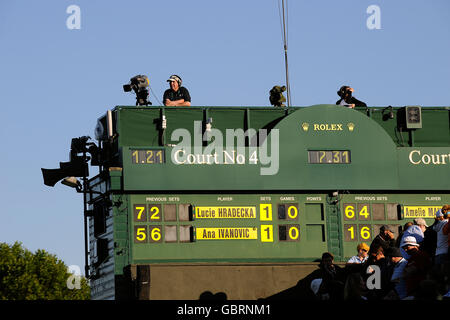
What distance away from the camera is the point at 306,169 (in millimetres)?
30219

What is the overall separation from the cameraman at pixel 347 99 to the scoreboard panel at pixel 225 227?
3.62 m

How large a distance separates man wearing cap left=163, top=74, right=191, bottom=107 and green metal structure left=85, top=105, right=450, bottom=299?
2.05ft

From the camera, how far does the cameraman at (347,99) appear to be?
1268 inches

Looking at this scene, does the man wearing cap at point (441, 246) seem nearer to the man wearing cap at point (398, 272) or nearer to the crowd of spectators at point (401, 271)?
the crowd of spectators at point (401, 271)

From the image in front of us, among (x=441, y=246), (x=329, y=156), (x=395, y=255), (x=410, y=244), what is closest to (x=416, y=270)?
(x=441, y=246)

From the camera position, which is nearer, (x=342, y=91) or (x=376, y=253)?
(x=376, y=253)

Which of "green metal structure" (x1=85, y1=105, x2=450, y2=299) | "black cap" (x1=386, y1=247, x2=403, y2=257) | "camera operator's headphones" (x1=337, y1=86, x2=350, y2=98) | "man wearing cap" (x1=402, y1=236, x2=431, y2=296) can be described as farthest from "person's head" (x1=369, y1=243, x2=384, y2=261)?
"camera operator's headphones" (x1=337, y1=86, x2=350, y2=98)

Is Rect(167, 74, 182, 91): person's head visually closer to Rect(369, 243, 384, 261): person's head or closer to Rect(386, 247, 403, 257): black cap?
Rect(369, 243, 384, 261): person's head

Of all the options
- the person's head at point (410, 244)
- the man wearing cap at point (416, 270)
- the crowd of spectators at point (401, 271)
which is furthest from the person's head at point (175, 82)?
the man wearing cap at point (416, 270)

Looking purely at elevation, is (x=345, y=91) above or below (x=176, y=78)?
below

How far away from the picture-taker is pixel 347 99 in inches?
1270

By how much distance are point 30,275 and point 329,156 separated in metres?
59.2

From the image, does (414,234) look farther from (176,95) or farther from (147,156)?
(176,95)
